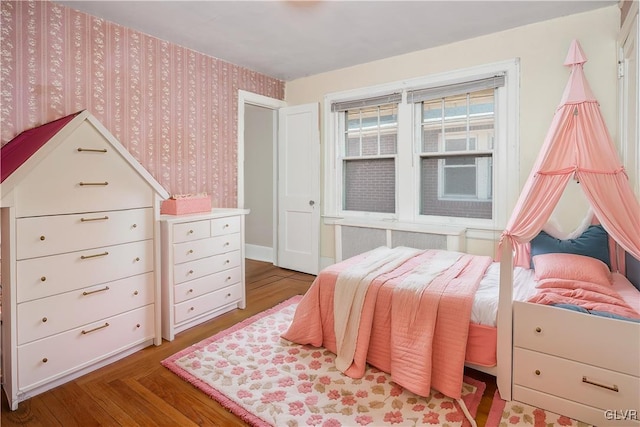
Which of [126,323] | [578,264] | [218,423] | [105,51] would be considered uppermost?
[105,51]

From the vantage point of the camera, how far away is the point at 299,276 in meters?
4.43

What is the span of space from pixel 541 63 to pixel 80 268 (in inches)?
153

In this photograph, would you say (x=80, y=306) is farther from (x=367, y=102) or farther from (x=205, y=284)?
(x=367, y=102)

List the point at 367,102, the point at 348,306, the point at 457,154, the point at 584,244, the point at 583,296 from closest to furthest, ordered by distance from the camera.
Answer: the point at 583,296 → the point at 348,306 → the point at 584,244 → the point at 457,154 → the point at 367,102

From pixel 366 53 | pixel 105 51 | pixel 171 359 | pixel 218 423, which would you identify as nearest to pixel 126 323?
pixel 171 359

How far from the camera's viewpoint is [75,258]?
2.11 meters

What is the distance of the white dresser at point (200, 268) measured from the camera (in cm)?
267

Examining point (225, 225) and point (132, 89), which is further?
point (225, 225)

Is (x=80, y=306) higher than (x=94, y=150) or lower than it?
lower

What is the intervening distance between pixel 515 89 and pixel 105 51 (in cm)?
353

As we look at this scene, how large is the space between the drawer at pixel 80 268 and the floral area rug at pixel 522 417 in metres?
2.40

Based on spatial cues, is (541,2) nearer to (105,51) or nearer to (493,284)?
(493,284)

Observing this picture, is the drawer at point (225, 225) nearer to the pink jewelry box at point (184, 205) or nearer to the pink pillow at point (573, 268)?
the pink jewelry box at point (184, 205)

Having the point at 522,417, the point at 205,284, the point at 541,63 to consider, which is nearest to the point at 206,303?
the point at 205,284
